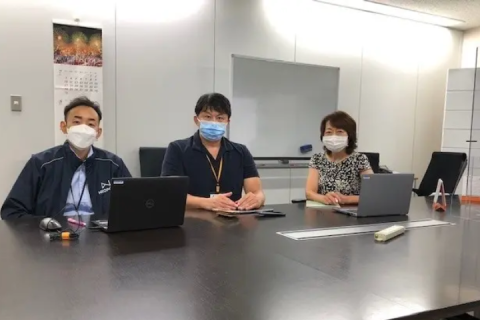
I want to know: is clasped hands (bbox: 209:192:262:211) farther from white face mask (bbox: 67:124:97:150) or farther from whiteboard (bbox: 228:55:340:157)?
whiteboard (bbox: 228:55:340:157)

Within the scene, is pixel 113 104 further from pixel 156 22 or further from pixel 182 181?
pixel 182 181

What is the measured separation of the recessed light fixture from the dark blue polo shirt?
9.35ft

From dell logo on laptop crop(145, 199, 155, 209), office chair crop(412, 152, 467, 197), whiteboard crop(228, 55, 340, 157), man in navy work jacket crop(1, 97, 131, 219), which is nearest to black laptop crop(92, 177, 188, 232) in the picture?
dell logo on laptop crop(145, 199, 155, 209)

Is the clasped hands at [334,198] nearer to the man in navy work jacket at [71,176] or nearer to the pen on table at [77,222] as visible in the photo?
the man in navy work jacket at [71,176]

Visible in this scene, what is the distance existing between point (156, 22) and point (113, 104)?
2.66 ft

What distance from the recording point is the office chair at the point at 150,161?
368 cm

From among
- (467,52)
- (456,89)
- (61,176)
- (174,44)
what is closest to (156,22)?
(174,44)

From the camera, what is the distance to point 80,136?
206 centimetres

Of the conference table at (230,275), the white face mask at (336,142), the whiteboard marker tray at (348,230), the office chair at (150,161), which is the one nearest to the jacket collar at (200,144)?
the white face mask at (336,142)

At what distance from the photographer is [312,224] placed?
1907mm

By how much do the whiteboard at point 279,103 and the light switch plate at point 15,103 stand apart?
1859 millimetres

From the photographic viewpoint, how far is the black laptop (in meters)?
1.54

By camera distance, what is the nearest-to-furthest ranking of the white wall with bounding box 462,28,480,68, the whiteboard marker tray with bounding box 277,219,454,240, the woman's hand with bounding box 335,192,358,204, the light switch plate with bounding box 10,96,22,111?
the whiteboard marker tray with bounding box 277,219,454,240, the woman's hand with bounding box 335,192,358,204, the light switch plate with bounding box 10,96,22,111, the white wall with bounding box 462,28,480,68

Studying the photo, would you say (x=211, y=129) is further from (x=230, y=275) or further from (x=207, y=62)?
(x=207, y=62)
